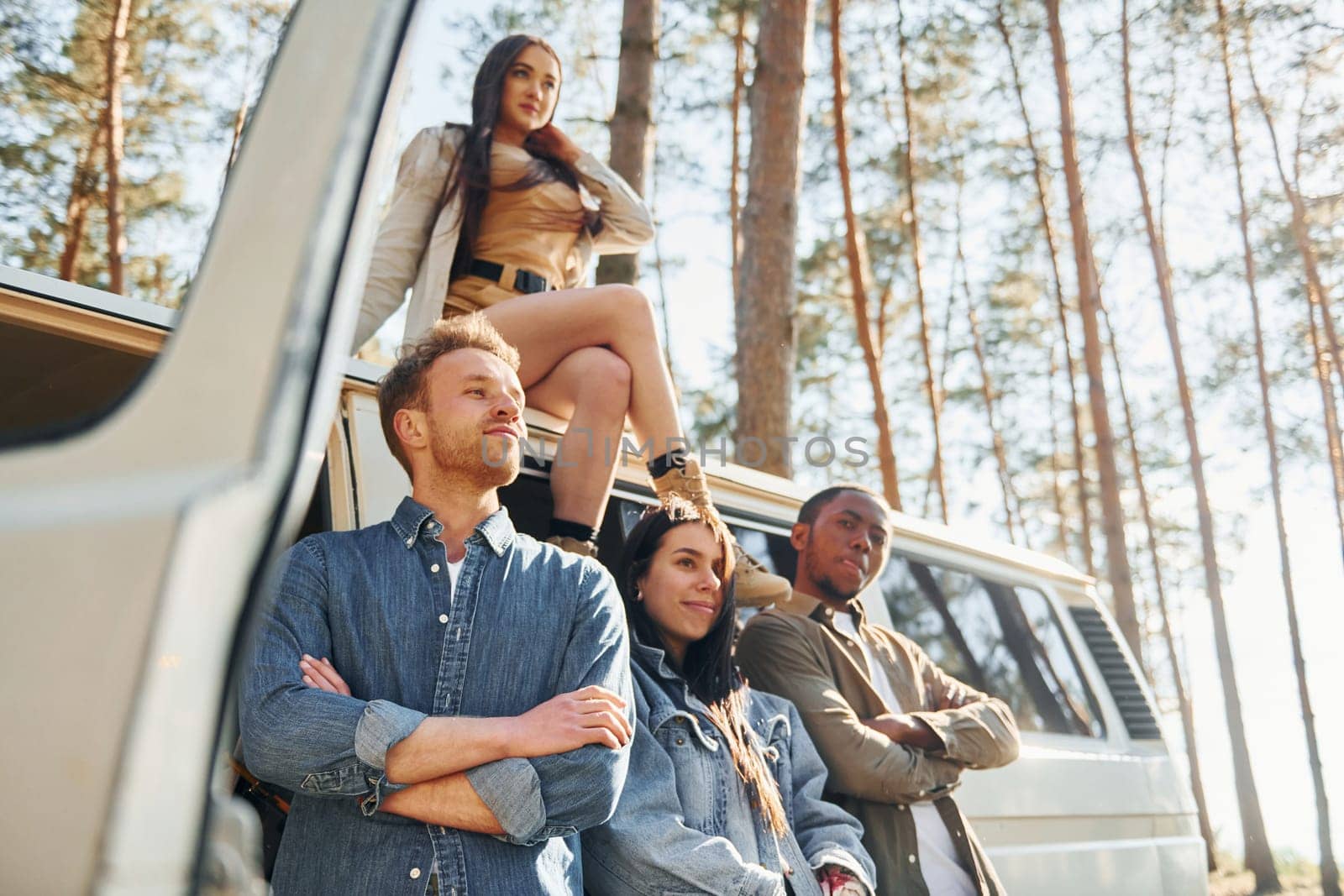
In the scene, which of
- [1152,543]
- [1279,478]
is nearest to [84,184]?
[1279,478]

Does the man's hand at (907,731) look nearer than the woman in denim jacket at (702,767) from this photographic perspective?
No

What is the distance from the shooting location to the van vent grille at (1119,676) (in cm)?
483

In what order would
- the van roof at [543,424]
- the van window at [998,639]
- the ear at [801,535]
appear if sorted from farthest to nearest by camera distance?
the van window at [998,639]
the ear at [801,535]
the van roof at [543,424]

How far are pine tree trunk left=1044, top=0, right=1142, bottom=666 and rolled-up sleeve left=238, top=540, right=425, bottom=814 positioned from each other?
39.9 ft

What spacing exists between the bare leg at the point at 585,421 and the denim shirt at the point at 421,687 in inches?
19.0

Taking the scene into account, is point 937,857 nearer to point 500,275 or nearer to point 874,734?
point 874,734

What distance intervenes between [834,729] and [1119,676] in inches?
Result: 90.9

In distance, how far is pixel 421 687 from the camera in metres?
1.99

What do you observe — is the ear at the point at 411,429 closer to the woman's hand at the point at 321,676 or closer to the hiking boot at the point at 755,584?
the woman's hand at the point at 321,676

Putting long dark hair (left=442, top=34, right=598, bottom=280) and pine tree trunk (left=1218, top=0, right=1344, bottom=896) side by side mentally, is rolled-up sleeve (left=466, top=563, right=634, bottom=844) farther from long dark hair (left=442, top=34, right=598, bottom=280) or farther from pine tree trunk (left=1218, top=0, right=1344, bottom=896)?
pine tree trunk (left=1218, top=0, right=1344, bottom=896)

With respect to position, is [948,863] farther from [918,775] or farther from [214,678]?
[214,678]

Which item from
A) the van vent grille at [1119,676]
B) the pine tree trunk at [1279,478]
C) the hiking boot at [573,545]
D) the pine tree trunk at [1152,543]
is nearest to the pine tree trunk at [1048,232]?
the pine tree trunk at [1152,543]

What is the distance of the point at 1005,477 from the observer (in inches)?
805

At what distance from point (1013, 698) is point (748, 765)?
2036 mm
